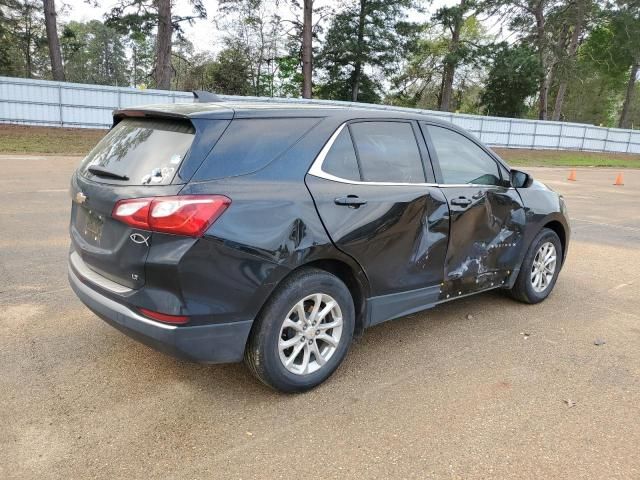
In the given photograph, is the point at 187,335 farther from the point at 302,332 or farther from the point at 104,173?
the point at 104,173

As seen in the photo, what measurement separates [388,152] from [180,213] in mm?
1600

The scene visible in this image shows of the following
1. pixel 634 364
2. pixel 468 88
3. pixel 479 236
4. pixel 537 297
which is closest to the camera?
pixel 634 364

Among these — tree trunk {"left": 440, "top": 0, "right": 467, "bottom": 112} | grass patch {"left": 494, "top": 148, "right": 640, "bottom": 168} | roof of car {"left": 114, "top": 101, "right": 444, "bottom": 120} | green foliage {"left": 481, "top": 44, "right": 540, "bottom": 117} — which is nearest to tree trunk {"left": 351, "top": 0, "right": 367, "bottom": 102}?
tree trunk {"left": 440, "top": 0, "right": 467, "bottom": 112}

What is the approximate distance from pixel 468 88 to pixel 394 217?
50.3 metres

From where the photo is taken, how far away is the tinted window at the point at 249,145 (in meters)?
2.75

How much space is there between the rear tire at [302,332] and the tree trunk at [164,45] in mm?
22821

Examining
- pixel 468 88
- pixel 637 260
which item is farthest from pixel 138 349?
pixel 468 88

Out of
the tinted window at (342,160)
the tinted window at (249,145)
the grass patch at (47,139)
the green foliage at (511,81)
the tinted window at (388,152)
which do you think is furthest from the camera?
the green foliage at (511,81)

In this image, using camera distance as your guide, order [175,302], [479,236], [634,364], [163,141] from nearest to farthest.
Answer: [175,302], [163,141], [634,364], [479,236]

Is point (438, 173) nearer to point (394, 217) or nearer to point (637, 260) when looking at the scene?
point (394, 217)

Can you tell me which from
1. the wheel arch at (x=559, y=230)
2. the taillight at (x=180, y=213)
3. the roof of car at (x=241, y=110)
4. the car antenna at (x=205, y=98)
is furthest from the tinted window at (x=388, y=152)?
the wheel arch at (x=559, y=230)

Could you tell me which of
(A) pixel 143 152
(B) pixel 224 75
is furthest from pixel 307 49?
(A) pixel 143 152

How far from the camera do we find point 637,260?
6.88 m

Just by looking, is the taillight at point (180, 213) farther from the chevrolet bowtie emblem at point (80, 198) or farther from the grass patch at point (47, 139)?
the grass patch at point (47, 139)
